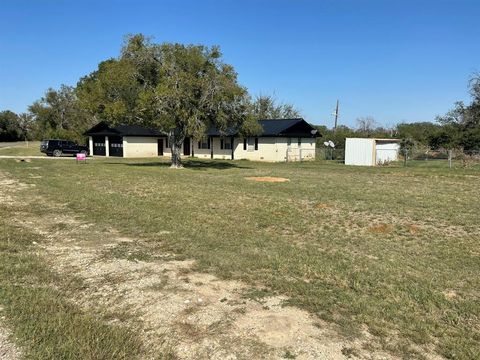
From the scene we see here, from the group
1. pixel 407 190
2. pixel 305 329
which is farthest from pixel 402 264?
pixel 407 190

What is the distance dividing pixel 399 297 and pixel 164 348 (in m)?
2.72

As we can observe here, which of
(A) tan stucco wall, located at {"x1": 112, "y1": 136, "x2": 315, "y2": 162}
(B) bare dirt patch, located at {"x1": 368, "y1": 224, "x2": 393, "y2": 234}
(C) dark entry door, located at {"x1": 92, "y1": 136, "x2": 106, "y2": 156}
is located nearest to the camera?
(B) bare dirt patch, located at {"x1": 368, "y1": 224, "x2": 393, "y2": 234}

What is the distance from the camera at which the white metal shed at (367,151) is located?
3200cm

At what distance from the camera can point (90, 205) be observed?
35.7 feet

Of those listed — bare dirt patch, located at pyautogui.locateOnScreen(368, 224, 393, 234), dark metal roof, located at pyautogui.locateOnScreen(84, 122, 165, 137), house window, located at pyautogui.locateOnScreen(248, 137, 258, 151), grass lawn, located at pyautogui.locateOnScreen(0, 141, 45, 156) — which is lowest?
bare dirt patch, located at pyautogui.locateOnScreen(368, 224, 393, 234)

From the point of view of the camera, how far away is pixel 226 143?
40.5 metres

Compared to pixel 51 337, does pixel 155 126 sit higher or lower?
higher

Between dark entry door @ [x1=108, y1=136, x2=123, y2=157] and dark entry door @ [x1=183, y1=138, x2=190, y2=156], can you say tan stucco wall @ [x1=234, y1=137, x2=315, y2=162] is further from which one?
dark entry door @ [x1=108, y1=136, x2=123, y2=157]

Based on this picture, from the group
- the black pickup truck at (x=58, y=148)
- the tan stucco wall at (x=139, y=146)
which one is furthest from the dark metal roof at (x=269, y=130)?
the black pickup truck at (x=58, y=148)

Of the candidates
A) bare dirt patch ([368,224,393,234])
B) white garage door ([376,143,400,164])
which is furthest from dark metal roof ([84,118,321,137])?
bare dirt patch ([368,224,393,234])

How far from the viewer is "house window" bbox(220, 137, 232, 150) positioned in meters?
40.2

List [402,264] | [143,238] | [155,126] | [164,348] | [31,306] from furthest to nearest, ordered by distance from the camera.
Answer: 1. [155,126]
2. [143,238]
3. [402,264]
4. [31,306]
5. [164,348]

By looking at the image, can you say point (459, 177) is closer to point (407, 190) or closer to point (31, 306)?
point (407, 190)

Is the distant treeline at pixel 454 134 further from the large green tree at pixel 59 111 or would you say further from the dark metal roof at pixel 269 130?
the large green tree at pixel 59 111
